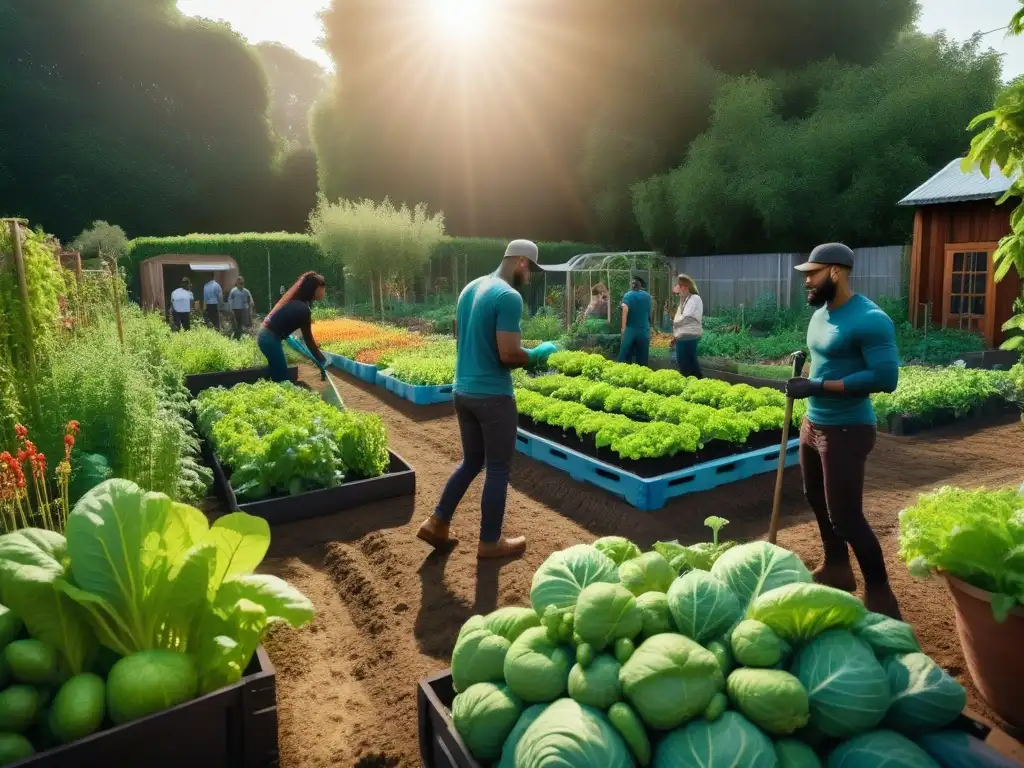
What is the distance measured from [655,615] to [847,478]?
2217 millimetres

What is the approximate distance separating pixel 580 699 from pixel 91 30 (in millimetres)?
47036

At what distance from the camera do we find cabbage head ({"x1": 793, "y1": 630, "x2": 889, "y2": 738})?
1.78m

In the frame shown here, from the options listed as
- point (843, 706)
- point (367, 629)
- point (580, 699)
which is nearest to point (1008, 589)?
point (843, 706)

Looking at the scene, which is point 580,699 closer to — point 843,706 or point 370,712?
point 843,706

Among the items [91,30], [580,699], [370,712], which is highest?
[91,30]

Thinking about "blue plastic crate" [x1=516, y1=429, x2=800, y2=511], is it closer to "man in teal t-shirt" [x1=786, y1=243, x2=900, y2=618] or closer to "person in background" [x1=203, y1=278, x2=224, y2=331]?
"man in teal t-shirt" [x1=786, y1=243, x2=900, y2=618]

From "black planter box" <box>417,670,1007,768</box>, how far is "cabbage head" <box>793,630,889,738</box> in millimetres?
340

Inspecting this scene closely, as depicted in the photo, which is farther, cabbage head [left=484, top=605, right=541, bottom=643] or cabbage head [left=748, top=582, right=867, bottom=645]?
cabbage head [left=484, top=605, right=541, bottom=643]

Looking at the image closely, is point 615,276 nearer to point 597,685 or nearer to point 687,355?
point 687,355

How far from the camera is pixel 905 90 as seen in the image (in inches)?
690

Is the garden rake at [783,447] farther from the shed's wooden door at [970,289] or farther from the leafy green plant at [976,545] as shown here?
the shed's wooden door at [970,289]

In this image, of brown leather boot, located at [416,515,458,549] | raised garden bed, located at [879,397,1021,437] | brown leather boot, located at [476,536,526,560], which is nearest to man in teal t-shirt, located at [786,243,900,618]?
brown leather boot, located at [476,536,526,560]

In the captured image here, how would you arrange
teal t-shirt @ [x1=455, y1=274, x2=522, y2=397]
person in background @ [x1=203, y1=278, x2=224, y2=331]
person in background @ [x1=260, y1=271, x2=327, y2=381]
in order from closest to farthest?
teal t-shirt @ [x1=455, y1=274, x2=522, y2=397] → person in background @ [x1=260, y1=271, x2=327, y2=381] → person in background @ [x1=203, y1=278, x2=224, y2=331]

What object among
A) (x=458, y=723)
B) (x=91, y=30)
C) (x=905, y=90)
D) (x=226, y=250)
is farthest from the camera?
(x=91, y=30)
